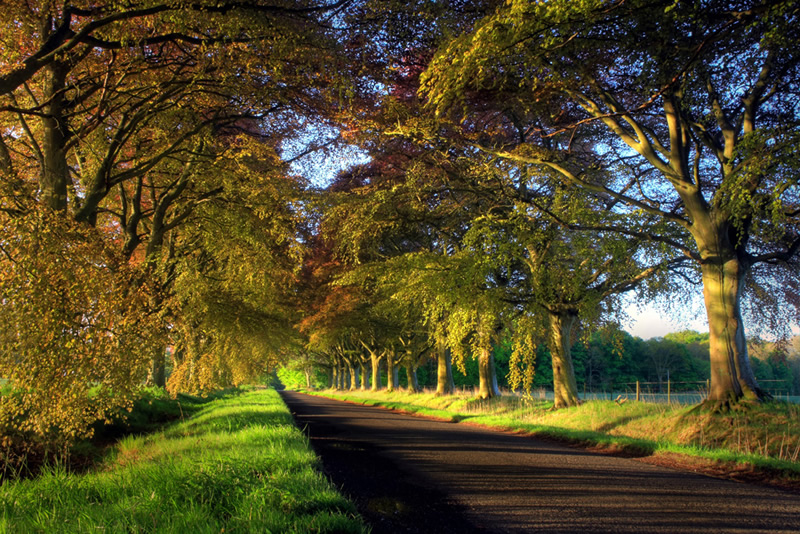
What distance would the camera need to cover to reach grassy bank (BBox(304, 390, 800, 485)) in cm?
746

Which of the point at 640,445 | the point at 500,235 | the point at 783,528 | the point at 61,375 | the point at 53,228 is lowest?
the point at 640,445

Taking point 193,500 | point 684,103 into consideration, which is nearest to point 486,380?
point 684,103

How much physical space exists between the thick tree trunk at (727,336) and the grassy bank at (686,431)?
0.51 metres

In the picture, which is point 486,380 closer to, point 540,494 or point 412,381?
point 412,381

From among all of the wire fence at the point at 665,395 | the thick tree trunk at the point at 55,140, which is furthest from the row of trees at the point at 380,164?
the wire fence at the point at 665,395

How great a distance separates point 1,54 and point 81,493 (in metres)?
6.72

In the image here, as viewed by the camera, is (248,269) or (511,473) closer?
(511,473)

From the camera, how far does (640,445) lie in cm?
905

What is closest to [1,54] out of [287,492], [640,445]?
[287,492]

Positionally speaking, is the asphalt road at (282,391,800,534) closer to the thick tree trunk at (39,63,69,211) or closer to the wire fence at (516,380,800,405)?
the wire fence at (516,380,800,405)

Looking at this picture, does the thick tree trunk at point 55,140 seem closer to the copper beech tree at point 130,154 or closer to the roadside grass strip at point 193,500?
the copper beech tree at point 130,154

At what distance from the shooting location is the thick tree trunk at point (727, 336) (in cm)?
947

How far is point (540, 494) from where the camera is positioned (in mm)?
5523

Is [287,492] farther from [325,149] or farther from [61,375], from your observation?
[325,149]
